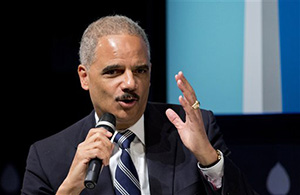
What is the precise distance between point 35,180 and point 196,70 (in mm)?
1190

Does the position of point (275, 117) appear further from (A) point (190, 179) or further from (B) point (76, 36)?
(B) point (76, 36)

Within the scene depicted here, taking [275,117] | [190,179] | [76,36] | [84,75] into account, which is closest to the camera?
[190,179]

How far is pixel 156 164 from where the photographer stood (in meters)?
1.92

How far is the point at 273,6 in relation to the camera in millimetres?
2641

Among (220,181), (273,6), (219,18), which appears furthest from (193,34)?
(220,181)

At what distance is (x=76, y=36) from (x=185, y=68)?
2.32ft

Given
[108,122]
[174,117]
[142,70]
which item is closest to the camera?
[108,122]

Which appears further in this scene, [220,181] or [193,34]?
[193,34]

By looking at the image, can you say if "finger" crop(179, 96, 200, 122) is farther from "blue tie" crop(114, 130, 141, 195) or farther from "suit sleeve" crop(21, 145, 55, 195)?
"suit sleeve" crop(21, 145, 55, 195)

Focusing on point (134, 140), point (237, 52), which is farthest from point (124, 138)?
point (237, 52)

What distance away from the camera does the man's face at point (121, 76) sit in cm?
183

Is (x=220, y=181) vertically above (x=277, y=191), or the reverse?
(x=220, y=181)

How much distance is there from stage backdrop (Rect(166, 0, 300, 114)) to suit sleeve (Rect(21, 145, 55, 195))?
1.03 metres

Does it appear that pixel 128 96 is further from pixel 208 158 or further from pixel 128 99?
pixel 208 158
